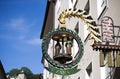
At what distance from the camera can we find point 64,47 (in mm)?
12156

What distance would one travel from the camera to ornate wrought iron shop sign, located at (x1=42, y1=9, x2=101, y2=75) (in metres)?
11.5

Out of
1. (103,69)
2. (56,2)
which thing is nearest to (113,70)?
(103,69)

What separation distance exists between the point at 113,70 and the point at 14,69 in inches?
4192

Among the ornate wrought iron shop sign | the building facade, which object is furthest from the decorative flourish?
the building facade

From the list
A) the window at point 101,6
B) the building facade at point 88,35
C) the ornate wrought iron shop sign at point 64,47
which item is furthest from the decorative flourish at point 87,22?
the window at point 101,6

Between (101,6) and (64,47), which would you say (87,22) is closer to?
(64,47)

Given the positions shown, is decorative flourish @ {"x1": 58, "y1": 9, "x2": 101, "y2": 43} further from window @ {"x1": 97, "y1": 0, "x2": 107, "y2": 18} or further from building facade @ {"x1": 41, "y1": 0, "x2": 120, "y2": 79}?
window @ {"x1": 97, "y1": 0, "x2": 107, "y2": 18}

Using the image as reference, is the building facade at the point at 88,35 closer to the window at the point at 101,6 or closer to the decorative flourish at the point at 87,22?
the window at the point at 101,6

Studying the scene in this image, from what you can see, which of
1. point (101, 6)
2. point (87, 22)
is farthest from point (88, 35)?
point (87, 22)

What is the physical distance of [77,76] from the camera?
21.5m

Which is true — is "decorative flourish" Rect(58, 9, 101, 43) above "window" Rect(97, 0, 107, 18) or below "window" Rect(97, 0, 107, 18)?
below

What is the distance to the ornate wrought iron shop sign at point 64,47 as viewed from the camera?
452 inches

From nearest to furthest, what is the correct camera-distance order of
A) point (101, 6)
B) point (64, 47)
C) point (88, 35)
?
point (64, 47) → point (101, 6) → point (88, 35)

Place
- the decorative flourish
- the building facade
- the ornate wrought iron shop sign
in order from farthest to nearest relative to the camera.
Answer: the building facade, the decorative flourish, the ornate wrought iron shop sign
